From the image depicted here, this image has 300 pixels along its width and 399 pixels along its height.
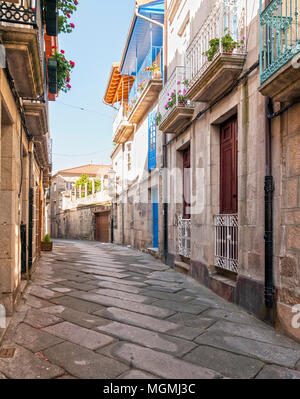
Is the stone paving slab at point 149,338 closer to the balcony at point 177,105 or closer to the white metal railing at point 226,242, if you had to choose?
the white metal railing at point 226,242

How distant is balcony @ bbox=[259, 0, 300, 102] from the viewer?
3.24 metres

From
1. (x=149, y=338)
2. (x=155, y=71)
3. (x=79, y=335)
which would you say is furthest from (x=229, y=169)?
(x=155, y=71)

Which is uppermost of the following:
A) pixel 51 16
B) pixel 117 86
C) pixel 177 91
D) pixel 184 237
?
pixel 117 86

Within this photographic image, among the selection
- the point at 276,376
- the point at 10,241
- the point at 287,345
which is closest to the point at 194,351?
the point at 276,376

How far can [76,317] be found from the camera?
4016 millimetres

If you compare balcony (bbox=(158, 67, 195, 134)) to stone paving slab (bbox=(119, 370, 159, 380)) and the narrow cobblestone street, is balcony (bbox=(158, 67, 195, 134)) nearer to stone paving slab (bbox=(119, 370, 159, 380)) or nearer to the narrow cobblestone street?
the narrow cobblestone street

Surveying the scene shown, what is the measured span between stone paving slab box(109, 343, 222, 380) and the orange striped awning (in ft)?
42.7

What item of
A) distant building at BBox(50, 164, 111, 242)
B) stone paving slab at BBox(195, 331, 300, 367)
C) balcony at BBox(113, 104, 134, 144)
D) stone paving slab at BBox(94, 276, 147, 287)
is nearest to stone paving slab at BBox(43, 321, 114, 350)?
stone paving slab at BBox(195, 331, 300, 367)

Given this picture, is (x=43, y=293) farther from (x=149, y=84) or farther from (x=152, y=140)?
(x=149, y=84)

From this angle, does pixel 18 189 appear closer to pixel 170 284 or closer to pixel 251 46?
pixel 170 284

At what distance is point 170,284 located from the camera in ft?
20.4

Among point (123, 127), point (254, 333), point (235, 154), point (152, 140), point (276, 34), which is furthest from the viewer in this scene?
point (123, 127)

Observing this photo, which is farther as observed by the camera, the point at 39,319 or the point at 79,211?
the point at 79,211

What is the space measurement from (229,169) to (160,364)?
360 cm
